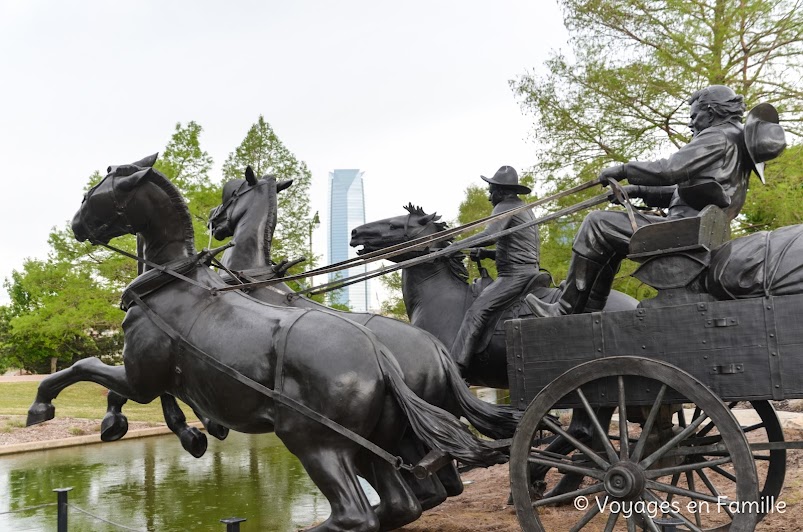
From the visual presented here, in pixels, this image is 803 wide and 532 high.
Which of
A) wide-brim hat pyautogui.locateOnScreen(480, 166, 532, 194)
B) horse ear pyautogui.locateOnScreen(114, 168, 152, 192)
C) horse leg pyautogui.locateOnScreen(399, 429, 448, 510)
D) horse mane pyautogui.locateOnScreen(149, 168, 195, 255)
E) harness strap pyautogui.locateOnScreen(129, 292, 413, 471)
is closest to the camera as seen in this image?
harness strap pyautogui.locateOnScreen(129, 292, 413, 471)

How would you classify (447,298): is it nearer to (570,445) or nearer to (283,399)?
(570,445)

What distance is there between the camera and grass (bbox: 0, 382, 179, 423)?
57.1 ft

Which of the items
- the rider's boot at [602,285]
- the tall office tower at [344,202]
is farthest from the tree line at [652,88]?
the tall office tower at [344,202]

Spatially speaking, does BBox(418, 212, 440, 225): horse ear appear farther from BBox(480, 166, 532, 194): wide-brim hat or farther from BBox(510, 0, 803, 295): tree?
BBox(510, 0, 803, 295): tree

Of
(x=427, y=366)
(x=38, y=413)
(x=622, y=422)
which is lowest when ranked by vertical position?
(x=622, y=422)

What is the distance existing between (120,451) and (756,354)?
11.5 metres

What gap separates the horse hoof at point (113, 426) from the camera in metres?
5.55

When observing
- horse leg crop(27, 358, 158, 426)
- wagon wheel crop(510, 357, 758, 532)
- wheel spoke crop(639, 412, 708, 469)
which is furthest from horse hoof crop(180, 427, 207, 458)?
wheel spoke crop(639, 412, 708, 469)

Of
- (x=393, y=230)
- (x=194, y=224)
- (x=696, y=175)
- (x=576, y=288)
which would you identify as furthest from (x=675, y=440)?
(x=194, y=224)

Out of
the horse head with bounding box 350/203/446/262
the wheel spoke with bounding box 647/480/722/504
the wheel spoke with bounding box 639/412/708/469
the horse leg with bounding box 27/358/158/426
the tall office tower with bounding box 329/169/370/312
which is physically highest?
the tall office tower with bounding box 329/169/370/312

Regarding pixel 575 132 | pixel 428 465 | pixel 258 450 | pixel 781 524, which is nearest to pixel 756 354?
pixel 428 465

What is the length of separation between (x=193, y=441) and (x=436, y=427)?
1.89m

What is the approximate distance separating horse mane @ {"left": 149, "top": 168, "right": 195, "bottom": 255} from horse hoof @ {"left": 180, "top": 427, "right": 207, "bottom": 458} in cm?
123

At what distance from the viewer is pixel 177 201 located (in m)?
5.27
